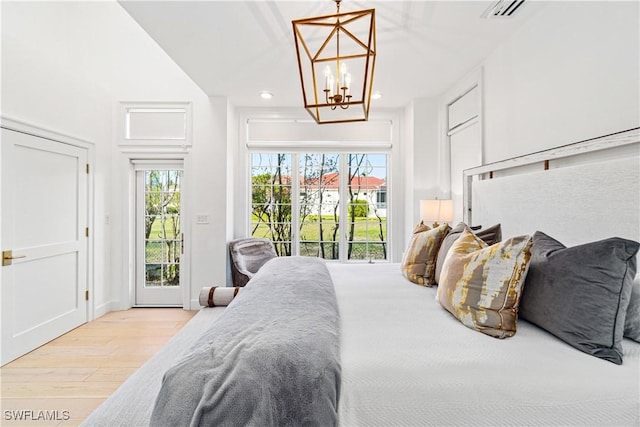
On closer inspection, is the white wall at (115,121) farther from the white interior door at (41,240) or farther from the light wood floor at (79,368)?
the light wood floor at (79,368)

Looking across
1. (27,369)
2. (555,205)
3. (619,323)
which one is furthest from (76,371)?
(555,205)

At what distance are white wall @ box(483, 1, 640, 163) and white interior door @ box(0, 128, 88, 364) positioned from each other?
4.01 meters

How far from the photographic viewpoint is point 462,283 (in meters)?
1.44

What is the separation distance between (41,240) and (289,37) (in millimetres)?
2851

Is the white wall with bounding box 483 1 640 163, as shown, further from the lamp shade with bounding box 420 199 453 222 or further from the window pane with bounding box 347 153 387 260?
the window pane with bounding box 347 153 387 260

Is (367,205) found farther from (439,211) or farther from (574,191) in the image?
(574,191)

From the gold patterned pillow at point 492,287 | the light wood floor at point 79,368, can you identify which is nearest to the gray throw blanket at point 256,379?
the gold patterned pillow at point 492,287

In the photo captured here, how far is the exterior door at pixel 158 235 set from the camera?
4086 millimetres

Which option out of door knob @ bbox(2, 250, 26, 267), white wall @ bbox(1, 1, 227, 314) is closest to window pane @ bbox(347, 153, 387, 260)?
white wall @ bbox(1, 1, 227, 314)

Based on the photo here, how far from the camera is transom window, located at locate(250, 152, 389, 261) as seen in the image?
438 cm

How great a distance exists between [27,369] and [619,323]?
12.1 feet

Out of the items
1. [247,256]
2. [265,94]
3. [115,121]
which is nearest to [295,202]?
[247,256]

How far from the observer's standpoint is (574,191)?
1.73 metres

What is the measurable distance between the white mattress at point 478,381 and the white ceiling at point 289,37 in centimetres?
202
